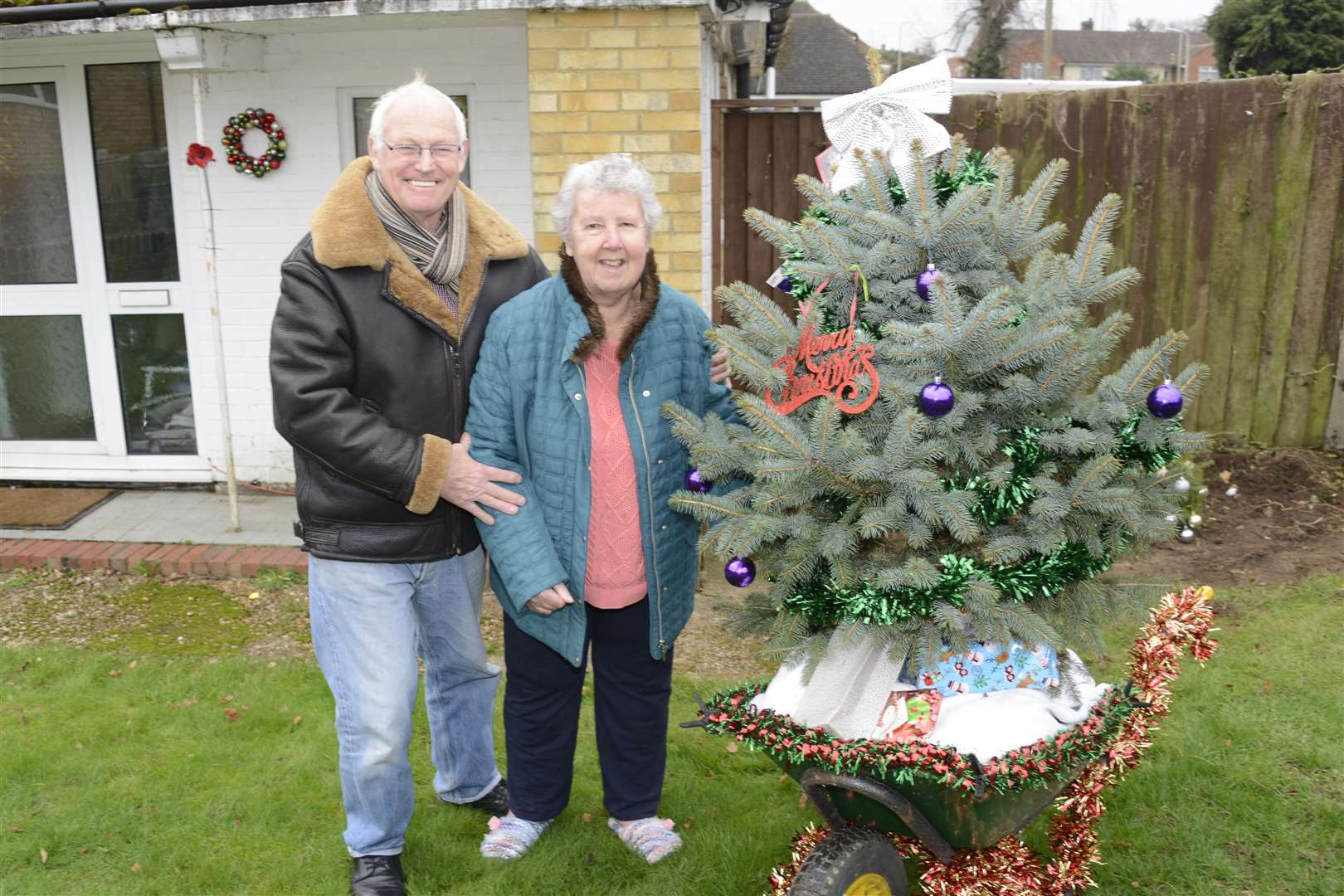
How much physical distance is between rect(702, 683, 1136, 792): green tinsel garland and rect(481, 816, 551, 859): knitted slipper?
101cm

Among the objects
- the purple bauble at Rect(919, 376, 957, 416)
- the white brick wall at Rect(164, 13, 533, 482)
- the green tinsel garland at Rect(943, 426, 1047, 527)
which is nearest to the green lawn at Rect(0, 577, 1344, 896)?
the green tinsel garland at Rect(943, 426, 1047, 527)

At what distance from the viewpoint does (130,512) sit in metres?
6.32

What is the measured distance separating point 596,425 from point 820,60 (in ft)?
90.1

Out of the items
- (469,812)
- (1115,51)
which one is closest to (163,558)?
(469,812)

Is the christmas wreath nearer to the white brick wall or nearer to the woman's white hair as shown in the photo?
the white brick wall

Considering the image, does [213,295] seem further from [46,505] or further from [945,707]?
[945,707]

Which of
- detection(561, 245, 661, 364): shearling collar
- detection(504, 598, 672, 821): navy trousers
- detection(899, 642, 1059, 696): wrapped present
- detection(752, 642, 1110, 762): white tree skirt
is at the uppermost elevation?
detection(561, 245, 661, 364): shearling collar

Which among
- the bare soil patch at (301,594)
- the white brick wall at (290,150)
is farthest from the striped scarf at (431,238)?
the white brick wall at (290,150)

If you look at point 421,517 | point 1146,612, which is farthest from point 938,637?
point 421,517

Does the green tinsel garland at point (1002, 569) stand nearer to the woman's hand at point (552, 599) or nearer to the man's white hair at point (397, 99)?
the woman's hand at point (552, 599)

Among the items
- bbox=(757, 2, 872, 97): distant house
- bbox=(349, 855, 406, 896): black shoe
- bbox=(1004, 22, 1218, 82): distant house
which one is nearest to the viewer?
bbox=(349, 855, 406, 896): black shoe

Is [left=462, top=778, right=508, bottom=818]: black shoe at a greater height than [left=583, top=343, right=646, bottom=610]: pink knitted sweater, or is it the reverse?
[left=583, top=343, right=646, bottom=610]: pink knitted sweater

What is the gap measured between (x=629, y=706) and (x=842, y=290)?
1394mm

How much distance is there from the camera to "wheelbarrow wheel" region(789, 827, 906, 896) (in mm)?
2430
